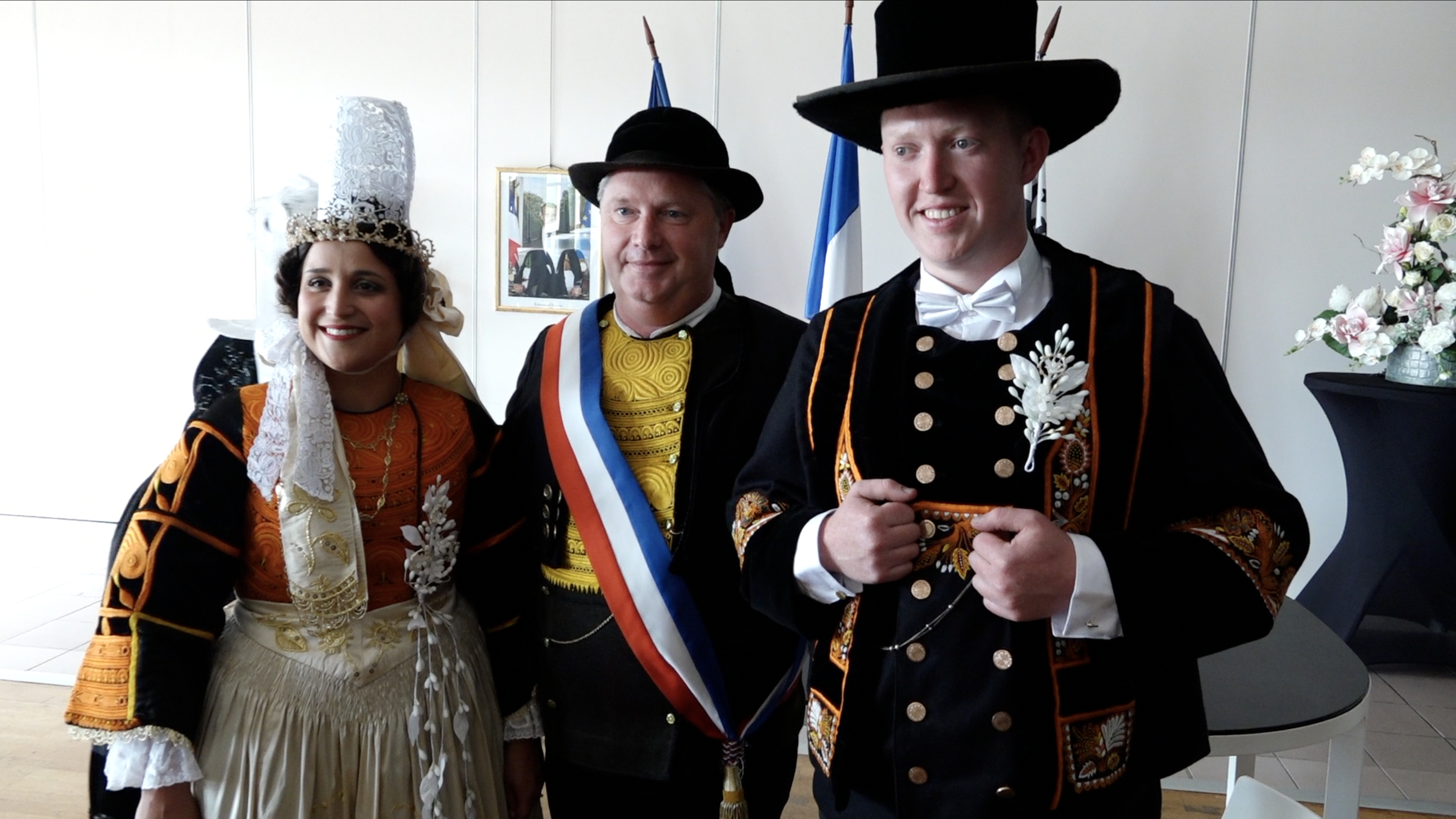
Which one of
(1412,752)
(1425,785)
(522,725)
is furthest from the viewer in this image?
(1412,752)

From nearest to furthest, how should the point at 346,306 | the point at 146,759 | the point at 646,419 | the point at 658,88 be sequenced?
1. the point at 146,759
2. the point at 346,306
3. the point at 646,419
4. the point at 658,88

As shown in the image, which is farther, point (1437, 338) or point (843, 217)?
point (843, 217)

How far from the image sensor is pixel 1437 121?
366 centimetres

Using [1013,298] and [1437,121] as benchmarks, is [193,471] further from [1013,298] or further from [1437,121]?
[1437,121]

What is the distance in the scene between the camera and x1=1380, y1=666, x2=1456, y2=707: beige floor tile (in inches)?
130

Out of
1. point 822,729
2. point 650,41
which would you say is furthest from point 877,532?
point 650,41

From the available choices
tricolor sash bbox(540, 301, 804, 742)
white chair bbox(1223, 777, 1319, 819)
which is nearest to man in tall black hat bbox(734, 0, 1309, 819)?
white chair bbox(1223, 777, 1319, 819)

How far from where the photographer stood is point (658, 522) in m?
1.60

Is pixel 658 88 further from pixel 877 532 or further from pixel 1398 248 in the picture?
pixel 877 532

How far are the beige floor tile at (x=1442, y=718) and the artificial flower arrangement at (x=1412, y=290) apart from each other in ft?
3.60

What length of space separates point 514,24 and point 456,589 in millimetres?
3331

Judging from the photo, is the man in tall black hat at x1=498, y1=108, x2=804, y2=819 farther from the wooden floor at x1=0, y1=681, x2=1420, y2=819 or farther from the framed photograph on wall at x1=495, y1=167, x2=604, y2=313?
the framed photograph on wall at x1=495, y1=167, x2=604, y2=313

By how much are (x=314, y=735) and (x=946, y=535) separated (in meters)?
0.94

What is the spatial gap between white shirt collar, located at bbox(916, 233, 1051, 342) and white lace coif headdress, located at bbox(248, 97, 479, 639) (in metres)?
0.76
